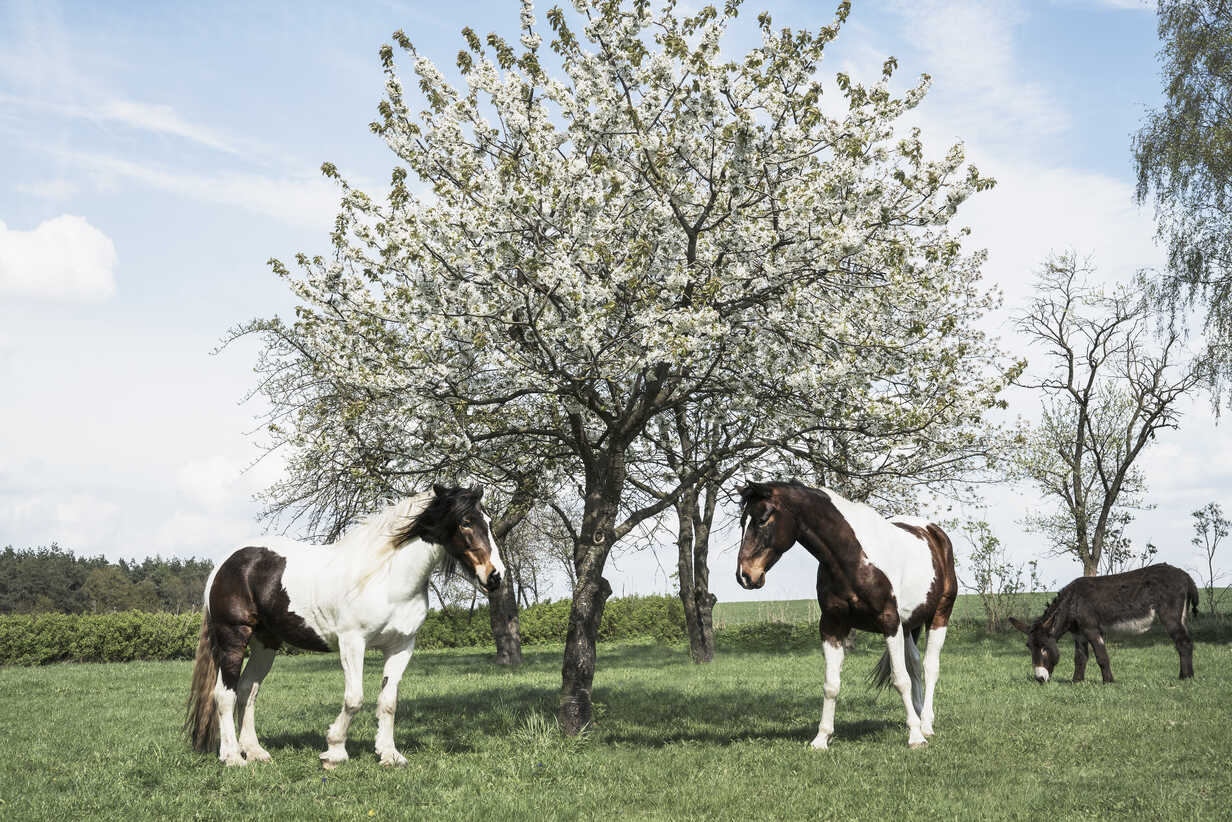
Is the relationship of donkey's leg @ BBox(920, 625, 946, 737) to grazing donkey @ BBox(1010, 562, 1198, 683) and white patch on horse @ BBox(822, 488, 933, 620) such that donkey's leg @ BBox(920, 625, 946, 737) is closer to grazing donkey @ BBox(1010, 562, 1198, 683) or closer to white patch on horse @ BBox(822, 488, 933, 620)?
white patch on horse @ BBox(822, 488, 933, 620)

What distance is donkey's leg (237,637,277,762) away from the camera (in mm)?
9938

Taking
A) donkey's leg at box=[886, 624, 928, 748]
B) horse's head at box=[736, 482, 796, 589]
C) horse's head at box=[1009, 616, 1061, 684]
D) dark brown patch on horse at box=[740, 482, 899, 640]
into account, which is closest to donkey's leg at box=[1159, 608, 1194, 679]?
horse's head at box=[1009, 616, 1061, 684]

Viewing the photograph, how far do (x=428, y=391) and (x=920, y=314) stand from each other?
6223mm

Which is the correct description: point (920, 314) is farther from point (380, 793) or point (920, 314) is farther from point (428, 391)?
point (380, 793)

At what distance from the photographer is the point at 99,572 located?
7250cm

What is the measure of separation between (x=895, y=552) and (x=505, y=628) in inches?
668

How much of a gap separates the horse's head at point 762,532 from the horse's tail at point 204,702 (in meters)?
5.70

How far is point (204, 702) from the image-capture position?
32.2ft

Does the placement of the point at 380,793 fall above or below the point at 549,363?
below

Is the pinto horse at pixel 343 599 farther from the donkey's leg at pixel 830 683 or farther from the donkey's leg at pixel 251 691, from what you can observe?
the donkey's leg at pixel 830 683

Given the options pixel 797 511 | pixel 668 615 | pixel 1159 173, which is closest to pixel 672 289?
pixel 797 511

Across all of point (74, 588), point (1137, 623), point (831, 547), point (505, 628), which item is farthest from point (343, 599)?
point (74, 588)

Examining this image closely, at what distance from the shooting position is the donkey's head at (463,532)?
9.30m

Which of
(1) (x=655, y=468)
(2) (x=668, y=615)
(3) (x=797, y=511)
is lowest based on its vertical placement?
(2) (x=668, y=615)
